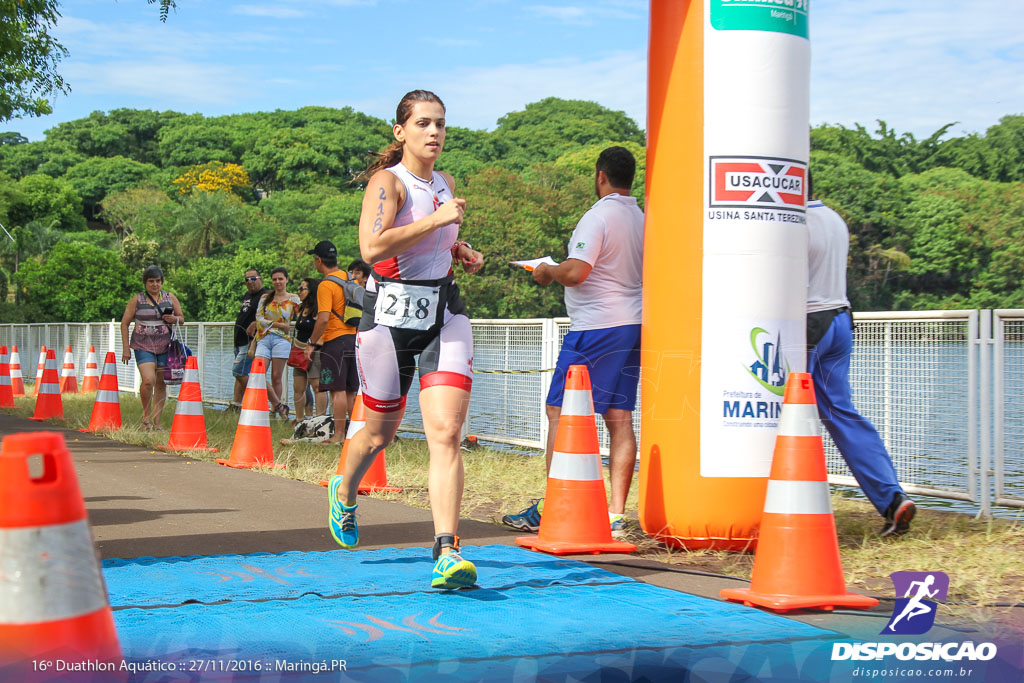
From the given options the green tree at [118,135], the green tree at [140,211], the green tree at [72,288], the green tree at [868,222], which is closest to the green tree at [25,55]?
the green tree at [72,288]

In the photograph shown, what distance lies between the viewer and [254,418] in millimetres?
9570

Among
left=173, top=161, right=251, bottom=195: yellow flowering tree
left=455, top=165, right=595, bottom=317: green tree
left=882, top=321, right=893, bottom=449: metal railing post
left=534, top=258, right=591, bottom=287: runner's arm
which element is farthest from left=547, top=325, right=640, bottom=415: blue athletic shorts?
left=173, top=161, right=251, bottom=195: yellow flowering tree

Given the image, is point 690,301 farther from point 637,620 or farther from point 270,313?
point 270,313

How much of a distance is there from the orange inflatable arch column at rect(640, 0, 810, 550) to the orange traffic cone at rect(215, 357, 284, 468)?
493cm

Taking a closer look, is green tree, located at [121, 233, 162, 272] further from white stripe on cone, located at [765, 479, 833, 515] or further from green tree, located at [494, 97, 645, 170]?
white stripe on cone, located at [765, 479, 833, 515]

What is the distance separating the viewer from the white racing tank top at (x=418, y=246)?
186 inches

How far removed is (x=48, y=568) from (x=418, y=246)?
2.85 meters

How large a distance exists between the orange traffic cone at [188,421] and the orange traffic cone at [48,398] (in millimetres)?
4499

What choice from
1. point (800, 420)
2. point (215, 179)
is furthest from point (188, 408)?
point (215, 179)

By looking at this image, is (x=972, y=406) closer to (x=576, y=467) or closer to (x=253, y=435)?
(x=576, y=467)

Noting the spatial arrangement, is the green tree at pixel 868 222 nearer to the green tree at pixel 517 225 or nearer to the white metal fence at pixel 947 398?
the green tree at pixel 517 225

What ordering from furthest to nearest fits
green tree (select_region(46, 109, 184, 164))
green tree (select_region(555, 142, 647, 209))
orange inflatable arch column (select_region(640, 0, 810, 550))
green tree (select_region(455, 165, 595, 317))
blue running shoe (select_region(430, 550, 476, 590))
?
green tree (select_region(46, 109, 184, 164))
green tree (select_region(555, 142, 647, 209))
green tree (select_region(455, 165, 595, 317))
orange inflatable arch column (select_region(640, 0, 810, 550))
blue running shoe (select_region(430, 550, 476, 590))

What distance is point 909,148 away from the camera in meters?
84.2

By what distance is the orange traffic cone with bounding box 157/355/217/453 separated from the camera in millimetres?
10734
